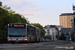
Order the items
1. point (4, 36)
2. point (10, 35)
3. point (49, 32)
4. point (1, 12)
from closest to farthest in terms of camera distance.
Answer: point (10, 35)
point (4, 36)
point (1, 12)
point (49, 32)

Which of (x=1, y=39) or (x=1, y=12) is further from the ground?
(x=1, y=12)

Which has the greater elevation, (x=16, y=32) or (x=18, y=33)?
A: (x=16, y=32)

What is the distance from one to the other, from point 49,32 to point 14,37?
160572 mm

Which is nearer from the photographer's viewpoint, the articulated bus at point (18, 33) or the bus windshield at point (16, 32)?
the articulated bus at point (18, 33)

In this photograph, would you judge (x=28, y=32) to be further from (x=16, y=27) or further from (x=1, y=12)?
(x=1, y=12)

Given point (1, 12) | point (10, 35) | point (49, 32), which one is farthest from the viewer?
point (49, 32)

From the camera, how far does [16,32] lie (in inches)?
1389

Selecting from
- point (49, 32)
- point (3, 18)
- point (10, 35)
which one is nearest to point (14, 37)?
point (10, 35)

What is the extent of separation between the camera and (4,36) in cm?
4856

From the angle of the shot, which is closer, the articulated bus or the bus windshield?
the articulated bus

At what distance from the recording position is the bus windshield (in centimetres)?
3509

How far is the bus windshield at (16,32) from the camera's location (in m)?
35.1

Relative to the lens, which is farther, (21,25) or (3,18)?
(3,18)

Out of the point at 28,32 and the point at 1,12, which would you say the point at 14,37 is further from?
the point at 1,12
